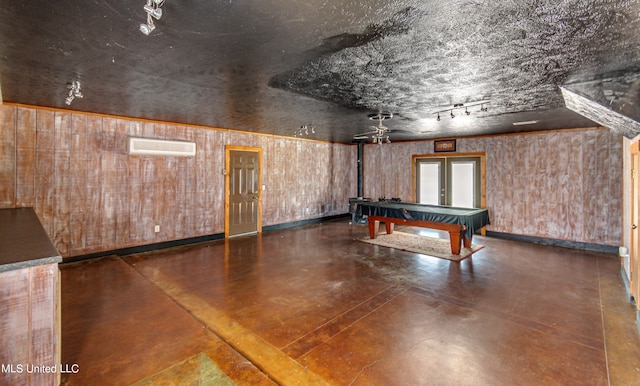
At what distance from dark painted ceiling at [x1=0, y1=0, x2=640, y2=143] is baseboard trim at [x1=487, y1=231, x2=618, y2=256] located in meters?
3.01

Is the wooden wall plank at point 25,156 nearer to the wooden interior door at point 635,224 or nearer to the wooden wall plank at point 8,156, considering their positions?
the wooden wall plank at point 8,156

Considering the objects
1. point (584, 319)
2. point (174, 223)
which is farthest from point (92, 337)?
point (584, 319)

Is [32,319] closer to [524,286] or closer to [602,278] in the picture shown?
[524,286]

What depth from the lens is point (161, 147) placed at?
5.29 meters

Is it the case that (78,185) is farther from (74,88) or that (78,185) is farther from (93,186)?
(74,88)

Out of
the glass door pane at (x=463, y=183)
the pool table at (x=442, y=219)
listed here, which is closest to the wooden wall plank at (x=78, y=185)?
the pool table at (x=442, y=219)

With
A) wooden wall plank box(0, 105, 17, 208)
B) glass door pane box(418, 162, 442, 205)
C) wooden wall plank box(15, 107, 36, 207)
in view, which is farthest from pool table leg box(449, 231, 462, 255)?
wooden wall plank box(0, 105, 17, 208)

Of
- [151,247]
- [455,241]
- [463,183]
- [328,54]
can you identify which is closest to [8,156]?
[151,247]

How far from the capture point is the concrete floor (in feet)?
7.04

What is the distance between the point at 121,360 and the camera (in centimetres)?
226

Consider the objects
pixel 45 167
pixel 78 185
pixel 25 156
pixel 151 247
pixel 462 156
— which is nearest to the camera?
pixel 25 156

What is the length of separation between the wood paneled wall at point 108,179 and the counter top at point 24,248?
2185 mm

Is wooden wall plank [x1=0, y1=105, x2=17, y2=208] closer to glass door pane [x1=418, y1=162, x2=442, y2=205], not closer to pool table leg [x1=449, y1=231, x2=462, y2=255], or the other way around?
pool table leg [x1=449, y1=231, x2=462, y2=255]

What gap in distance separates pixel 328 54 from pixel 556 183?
6.06m
